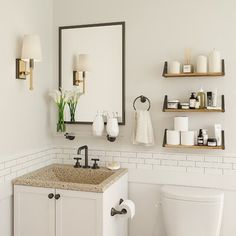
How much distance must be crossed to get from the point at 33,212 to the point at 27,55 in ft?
3.75

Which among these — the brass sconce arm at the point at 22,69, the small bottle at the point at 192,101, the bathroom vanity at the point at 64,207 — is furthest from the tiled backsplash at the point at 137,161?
the brass sconce arm at the point at 22,69

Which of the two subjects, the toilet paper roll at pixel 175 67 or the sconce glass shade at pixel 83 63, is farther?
the sconce glass shade at pixel 83 63

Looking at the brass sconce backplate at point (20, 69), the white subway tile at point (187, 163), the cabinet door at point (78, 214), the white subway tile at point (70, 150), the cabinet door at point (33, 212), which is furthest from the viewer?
the white subway tile at point (70, 150)

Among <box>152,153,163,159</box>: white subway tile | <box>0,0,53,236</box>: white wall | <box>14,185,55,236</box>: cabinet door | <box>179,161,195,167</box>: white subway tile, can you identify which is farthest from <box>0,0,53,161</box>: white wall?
<box>179,161,195,167</box>: white subway tile

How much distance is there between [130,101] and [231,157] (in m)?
0.93

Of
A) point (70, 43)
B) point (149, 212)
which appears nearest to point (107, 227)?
point (149, 212)

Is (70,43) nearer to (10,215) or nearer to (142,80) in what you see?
(142,80)

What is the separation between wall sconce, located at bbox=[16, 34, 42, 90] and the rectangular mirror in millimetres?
457

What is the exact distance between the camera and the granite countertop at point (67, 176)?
2.26m

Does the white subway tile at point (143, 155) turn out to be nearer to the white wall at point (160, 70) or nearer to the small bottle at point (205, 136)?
the white wall at point (160, 70)

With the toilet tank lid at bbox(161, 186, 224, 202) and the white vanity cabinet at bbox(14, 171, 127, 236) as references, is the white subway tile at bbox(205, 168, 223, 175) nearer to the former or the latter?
the toilet tank lid at bbox(161, 186, 224, 202)

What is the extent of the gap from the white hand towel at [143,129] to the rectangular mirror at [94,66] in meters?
0.18

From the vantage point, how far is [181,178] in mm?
2590

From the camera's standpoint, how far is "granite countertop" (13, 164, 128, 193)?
2.26 m
